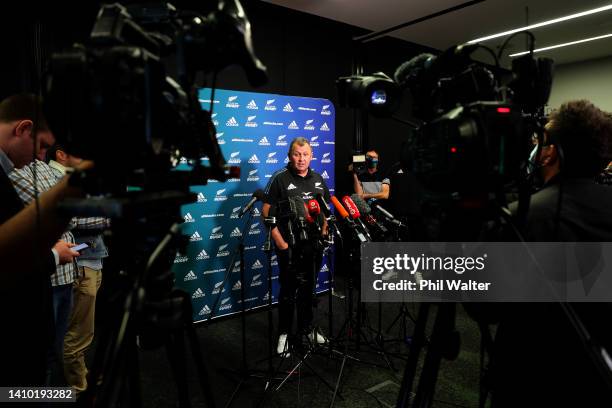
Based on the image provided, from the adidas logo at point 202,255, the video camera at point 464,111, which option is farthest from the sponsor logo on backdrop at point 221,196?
the video camera at point 464,111

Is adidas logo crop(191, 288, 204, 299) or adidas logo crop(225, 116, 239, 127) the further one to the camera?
adidas logo crop(225, 116, 239, 127)

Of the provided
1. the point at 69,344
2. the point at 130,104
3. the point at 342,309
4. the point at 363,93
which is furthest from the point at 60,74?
the point at 342,309

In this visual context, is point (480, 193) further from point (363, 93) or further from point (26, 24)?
point (26, 24)

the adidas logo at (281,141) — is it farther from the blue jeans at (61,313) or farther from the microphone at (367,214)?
the blue jeans at (61,313)

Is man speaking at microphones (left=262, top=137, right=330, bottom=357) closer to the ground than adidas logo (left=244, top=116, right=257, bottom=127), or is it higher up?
closer to the ground

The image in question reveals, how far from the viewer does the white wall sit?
715 centimetres

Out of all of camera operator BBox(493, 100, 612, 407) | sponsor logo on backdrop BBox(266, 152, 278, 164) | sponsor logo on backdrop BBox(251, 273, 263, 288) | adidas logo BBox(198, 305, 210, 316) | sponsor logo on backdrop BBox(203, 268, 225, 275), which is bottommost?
adidas logo BBox(198, 305, 210, 316)

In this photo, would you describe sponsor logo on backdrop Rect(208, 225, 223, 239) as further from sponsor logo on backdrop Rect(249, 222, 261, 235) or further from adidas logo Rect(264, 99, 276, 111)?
adidas logo Rect(264, 99, 276, 111)

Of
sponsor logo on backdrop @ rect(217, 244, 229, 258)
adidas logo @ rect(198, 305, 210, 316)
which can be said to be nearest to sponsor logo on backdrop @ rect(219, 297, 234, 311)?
adidas logo @ rect(198, 305, 210, 316)

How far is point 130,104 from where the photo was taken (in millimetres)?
634

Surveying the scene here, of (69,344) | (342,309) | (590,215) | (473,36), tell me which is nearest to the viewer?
(590,215)

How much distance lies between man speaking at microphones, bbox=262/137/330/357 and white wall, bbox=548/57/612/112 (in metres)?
6.32

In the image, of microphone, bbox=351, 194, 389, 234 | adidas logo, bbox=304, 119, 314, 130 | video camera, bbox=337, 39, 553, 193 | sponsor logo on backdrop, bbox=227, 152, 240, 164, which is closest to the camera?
video camera, bbox=337, 39, 553, 193

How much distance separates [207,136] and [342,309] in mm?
3316
